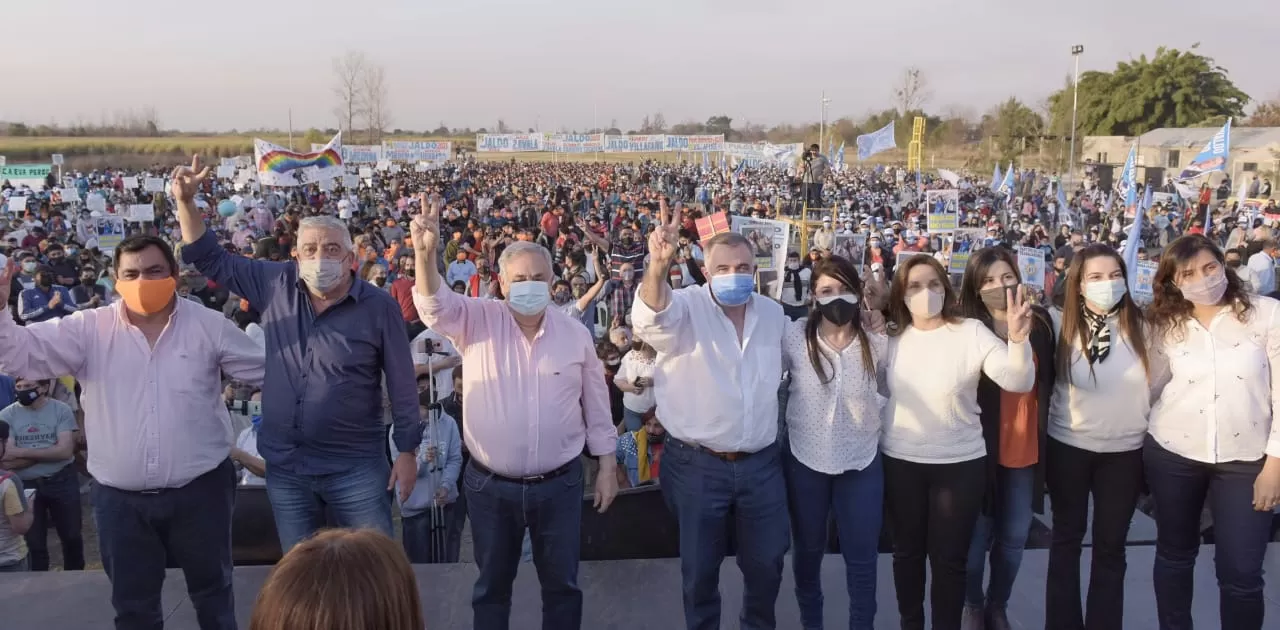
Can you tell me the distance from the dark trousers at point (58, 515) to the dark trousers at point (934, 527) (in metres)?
4.62

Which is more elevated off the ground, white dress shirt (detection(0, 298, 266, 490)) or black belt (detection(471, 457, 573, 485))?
white dress shirt (detection(0, 298, 266, 490))

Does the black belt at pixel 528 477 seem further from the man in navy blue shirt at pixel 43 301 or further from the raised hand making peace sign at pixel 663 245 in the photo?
the man in navy blue shirt at pixel 43 301

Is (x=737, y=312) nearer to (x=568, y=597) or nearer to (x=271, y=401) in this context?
(x=568, y=597)

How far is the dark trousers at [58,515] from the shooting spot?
4891 mm

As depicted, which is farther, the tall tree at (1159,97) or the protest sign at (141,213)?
the tall tree at (1159,97)

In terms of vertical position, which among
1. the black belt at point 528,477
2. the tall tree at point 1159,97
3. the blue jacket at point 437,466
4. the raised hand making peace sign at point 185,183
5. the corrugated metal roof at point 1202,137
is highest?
the tall tree at point 1159,97

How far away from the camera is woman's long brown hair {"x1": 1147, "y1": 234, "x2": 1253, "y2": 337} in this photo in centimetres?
313

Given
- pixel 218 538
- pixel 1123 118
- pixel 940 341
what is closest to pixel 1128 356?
pixel 940 341

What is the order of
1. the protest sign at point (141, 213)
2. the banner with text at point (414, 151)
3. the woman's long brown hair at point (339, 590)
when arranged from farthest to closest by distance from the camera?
1. the banner with text at point (414, 151)
2. the protest sign at point (141, 213)
3. the woman's long brown hair at point (339, 590)

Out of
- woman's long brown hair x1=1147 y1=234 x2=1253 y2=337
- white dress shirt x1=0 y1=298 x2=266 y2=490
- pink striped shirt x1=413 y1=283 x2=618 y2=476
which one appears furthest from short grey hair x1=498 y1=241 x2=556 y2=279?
woman's long brown hair x1=1147 y1=234 x2=1253 y2=337

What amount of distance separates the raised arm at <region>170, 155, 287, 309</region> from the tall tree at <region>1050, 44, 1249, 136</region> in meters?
60.6

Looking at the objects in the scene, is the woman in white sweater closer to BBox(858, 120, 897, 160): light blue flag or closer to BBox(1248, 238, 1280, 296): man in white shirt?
BBox(1248, 238, 1280, 296): man in white shirt

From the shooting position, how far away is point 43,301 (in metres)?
9.14

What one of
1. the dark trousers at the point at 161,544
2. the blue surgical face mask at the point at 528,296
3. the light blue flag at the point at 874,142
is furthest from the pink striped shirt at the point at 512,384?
the light blue flag at the point at 874,142
